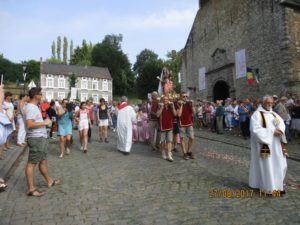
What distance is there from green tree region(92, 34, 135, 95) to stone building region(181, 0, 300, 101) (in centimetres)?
4659

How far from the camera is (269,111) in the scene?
5.68m

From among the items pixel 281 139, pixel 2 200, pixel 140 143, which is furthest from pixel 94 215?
pixel 140 143

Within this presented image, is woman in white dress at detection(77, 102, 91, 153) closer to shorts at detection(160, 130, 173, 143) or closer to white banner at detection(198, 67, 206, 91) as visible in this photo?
shorts at detection(160, 130, 173, 143)

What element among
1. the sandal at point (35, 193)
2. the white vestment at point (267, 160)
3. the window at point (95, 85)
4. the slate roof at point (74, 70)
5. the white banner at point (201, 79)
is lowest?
the sandal at point (35, 193)

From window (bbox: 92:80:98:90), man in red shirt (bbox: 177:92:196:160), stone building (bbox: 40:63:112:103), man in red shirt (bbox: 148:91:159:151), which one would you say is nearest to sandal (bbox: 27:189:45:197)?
man in red shirt (bbox: 177:92:196:160)

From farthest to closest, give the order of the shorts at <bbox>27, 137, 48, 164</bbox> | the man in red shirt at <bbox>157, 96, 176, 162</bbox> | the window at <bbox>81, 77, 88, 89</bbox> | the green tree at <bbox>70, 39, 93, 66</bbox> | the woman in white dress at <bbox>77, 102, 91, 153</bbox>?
1. the green tree at <bbox>70, 39, 93, 66</bbox>
2. the window at <bbox>81, 77, 88, 89</bbox>
3. the woman in white dress at <bbox>77, 102, 91, 153</bbox>
4. the man in red shirt at <bbox>157, 96, 176, 162</bbox>
5. the shorts at <bbox>27, 137, 48, 164</bbox>

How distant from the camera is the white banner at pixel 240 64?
69.9 feet

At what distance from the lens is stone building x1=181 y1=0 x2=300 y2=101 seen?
17.7m

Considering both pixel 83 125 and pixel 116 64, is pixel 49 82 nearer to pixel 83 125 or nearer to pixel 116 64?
pixel 116 64

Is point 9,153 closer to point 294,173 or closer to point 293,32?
point 294,173

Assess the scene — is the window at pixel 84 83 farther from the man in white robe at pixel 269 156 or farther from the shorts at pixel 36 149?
the man in white robe at pixel 269 156

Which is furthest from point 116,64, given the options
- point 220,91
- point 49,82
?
point 220,91

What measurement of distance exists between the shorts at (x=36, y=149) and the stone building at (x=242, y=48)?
52.1 feet

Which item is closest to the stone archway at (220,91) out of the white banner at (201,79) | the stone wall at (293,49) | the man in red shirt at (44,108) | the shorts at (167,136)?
the white banner at (201,79)
